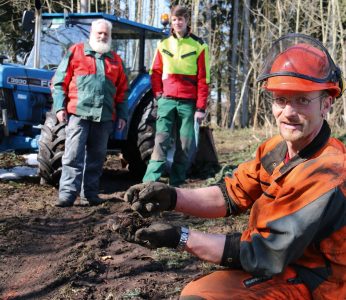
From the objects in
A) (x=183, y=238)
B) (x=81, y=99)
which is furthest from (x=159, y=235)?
(x=81, y=99)

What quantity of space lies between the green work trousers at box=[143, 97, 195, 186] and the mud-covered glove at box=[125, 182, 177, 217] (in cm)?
343

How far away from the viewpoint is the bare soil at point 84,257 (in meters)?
3.21

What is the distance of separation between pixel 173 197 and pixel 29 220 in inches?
108

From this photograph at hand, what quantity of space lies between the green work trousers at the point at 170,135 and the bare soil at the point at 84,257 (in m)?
0.64

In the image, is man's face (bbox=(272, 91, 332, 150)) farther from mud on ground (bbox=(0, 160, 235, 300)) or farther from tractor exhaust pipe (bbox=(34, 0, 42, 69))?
tractor exhaust pipe (bbox=(34, 0, 42, 69))

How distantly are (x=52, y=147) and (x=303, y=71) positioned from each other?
406cm

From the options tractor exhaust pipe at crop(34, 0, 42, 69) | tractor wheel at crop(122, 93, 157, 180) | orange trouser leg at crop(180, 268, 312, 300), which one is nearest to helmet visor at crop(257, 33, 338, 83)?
orange trouser leg at crop(180, 268, 312, 300)

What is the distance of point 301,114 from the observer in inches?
80.9

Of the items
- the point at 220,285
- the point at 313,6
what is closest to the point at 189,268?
the point at 220,285

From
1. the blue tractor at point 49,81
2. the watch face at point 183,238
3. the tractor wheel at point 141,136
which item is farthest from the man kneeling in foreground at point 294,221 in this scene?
the tractor wheel at point 141,136

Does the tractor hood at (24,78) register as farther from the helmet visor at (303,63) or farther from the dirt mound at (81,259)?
the helmet visor at (303,63)

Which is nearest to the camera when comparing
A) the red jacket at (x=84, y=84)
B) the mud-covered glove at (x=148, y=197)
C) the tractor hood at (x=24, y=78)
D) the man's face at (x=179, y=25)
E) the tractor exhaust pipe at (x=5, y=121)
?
the mud-covered glove at (x=148, y=197)

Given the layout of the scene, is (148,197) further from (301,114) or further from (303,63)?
(303,63)

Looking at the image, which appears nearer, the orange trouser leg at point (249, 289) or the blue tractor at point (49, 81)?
the orange trouser leg at point (249, 289)
